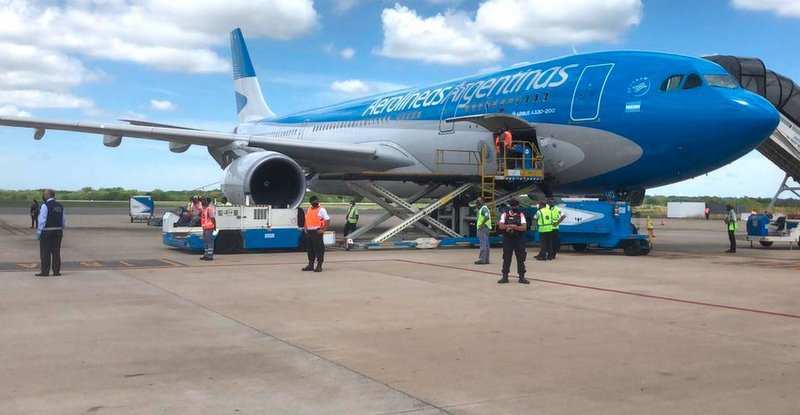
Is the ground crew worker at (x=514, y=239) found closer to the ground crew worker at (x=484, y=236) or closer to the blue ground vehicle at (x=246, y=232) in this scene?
the ground crew worker at (x=484, y=236)

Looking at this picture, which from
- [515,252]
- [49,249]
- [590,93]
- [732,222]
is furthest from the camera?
[732,222]

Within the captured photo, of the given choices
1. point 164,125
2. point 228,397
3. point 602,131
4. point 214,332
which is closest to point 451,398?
point 228,397

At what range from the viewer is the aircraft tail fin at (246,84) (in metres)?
31.8

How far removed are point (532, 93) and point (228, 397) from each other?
12.9 meters

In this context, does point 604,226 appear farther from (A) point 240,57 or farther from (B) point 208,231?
(A) point 240,57

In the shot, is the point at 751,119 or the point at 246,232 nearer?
the point at 751,119

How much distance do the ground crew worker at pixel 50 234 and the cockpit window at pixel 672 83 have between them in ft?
35.9

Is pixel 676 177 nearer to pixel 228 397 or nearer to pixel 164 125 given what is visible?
pixel 228 397

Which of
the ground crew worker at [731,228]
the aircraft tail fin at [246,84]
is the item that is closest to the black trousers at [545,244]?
the ground crew worker at [731,228]

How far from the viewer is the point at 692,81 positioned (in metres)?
14.0

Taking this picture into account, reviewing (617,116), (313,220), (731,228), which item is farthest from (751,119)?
(313,220)

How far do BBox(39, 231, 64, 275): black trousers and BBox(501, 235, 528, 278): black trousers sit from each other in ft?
21.6

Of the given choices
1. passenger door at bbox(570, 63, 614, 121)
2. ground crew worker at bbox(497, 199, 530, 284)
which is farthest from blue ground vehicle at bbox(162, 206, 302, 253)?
ground crew worker at bbox(497, 199, 530, 284)

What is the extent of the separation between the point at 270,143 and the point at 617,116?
29.1 feet
